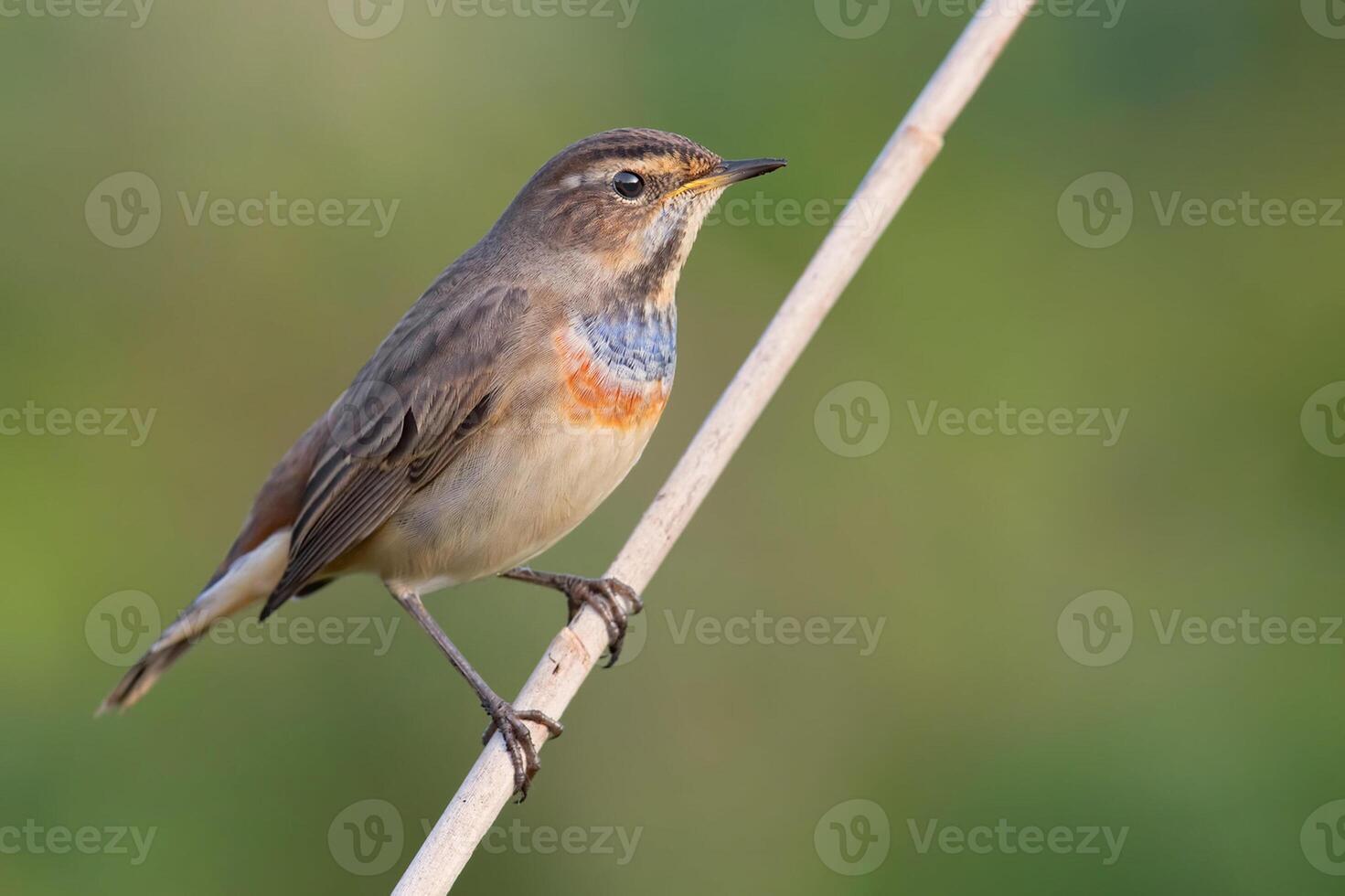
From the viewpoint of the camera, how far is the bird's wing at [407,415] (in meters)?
5.11

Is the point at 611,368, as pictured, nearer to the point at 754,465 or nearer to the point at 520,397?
the point at 520,397

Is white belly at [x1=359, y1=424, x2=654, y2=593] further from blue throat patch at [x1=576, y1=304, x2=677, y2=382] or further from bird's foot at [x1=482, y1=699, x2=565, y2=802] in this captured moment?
bird's foot at [x1=482, y1=699, x2=565, y2=802]

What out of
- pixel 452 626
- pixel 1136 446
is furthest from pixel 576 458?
pixel 1136 446

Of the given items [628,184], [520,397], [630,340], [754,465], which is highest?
[628,184]

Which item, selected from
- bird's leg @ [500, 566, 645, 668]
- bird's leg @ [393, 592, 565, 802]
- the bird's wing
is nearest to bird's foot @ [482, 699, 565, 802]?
bird's leg @ [393, 592, 565, 802]

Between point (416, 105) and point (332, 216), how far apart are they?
2.47 ft

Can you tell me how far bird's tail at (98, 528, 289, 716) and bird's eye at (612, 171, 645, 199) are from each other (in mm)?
1936

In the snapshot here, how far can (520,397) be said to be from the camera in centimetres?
502

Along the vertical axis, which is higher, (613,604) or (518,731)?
(613,604)

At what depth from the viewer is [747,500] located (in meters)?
6.86

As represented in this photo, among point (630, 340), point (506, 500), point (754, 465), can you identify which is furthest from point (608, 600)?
point (754, 465)

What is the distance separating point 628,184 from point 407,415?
115 cm

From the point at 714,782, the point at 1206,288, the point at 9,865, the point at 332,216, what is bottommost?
the point at 9,865

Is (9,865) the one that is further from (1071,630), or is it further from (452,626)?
(1071,630)
